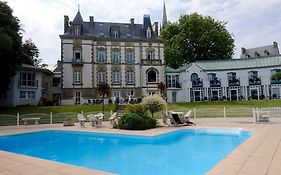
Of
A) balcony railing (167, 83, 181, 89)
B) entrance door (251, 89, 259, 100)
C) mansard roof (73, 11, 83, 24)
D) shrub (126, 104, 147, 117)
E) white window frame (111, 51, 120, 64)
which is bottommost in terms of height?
shrub (126, 104, 147, 117)

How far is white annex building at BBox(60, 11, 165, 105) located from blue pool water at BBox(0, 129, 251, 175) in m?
20.9

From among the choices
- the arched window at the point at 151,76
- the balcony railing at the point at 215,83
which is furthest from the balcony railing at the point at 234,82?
the arched window at the point at 151,76

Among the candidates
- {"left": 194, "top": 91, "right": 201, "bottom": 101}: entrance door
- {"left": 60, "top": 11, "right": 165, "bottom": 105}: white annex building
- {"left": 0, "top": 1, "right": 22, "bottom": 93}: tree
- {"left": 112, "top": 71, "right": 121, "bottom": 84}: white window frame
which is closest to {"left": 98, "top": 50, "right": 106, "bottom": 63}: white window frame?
{"left": 60, "top": 11, "right": 165, "bottom": 105}: white annex building

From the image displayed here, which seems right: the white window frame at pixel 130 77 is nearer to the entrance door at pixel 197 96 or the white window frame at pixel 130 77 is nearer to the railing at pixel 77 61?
the railing at pixel 77 61

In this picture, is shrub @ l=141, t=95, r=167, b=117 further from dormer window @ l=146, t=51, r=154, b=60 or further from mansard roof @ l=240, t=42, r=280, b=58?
mansard roof @ l=240, t=42, r=280, b=58

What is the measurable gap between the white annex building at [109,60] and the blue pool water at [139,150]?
68.6 feet

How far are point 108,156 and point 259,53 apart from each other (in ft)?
193

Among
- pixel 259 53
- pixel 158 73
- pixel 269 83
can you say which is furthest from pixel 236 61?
pixel 259 53

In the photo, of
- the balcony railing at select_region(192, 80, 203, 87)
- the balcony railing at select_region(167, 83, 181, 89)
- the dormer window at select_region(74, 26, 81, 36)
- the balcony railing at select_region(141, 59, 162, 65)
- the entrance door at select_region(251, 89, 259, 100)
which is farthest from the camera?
the balcony railing at select_region(167, 83, 181, 89)

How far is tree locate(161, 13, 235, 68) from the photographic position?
1859 inches

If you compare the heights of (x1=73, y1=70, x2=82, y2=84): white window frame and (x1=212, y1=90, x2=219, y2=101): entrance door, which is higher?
(x1=73, y1=70, x2=82, y2=84): white window frame

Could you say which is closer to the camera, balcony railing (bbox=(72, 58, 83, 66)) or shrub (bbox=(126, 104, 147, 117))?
shrub (bbox=(126, 104, 147, 117))

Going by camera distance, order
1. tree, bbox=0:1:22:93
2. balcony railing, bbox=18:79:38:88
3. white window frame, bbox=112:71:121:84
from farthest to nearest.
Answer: white window frame, bbox=112:71:121:84
balcony railing, bbox=18:79:38:88
tree, bbox=0:1:22:93

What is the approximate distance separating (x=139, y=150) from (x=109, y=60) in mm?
28140
